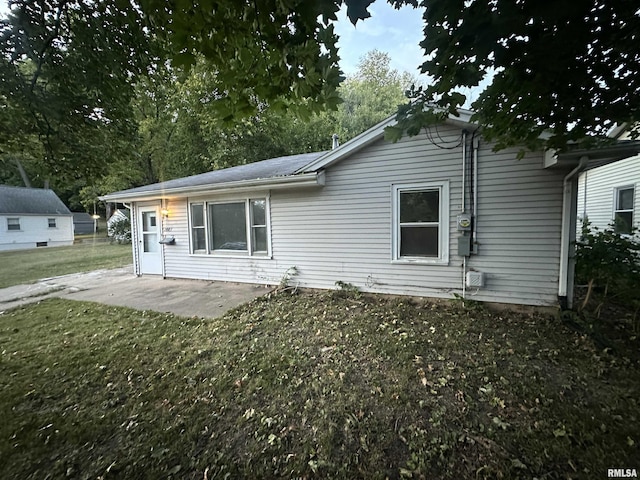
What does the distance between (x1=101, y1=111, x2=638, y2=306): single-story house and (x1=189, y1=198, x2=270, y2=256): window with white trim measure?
0.03 m

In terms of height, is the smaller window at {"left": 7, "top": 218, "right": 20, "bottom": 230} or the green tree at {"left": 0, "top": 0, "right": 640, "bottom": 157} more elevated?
the green tree at {"left": 0, "top": 0, "right": 640, "bottom": 157}

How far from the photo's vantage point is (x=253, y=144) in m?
18.2

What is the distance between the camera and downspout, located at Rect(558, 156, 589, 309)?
434 cm

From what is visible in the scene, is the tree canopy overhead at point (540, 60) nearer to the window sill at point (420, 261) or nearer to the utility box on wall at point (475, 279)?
the utility box on wall at point (475, 279)

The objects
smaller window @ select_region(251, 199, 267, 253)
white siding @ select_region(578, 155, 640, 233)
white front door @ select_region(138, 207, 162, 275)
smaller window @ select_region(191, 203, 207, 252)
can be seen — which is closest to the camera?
smaller window @ select_region(251, 199, 267, 253)

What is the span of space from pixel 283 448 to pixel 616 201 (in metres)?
10.7

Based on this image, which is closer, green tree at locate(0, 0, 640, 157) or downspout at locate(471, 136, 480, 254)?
green tree at locate(0, 0, 640, 157)

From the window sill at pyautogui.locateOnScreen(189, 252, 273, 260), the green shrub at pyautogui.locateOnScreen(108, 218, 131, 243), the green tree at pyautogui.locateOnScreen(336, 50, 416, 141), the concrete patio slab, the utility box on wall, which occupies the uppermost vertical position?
the green tree at pyautogui.locateOnScreen(336, 50, 416, 141)

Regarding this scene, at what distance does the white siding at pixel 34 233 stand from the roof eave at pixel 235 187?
2095 cm

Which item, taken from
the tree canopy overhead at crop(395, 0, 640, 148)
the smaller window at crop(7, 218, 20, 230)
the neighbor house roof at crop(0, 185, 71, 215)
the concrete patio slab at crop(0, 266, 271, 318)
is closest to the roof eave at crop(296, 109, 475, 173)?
the tree canopy overhead at crop(395, 0, 640, 148)

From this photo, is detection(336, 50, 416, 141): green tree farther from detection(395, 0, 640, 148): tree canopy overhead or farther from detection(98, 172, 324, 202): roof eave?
detection(395, 0, 640, 148): tree canopy overhead

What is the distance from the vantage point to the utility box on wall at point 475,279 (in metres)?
4.88

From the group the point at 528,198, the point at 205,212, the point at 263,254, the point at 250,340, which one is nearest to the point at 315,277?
the point at 263,254

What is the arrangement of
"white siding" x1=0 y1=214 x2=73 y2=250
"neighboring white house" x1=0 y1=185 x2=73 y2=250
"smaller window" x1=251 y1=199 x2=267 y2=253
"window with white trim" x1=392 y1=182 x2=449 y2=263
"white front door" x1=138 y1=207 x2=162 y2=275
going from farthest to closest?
"neighboring white house" x1=0 y1=185 x2=73 y2=250 → "white siding" x1=0 y1=214 x2=73 y2=250 → "white front door" x1=138 y1=207 x2=162 y2=275 → "smaller window" x1=251 y1=199 x2=267 y2=253 → "window with white trim" x1=392 y1=182 x2=449 y2=263
